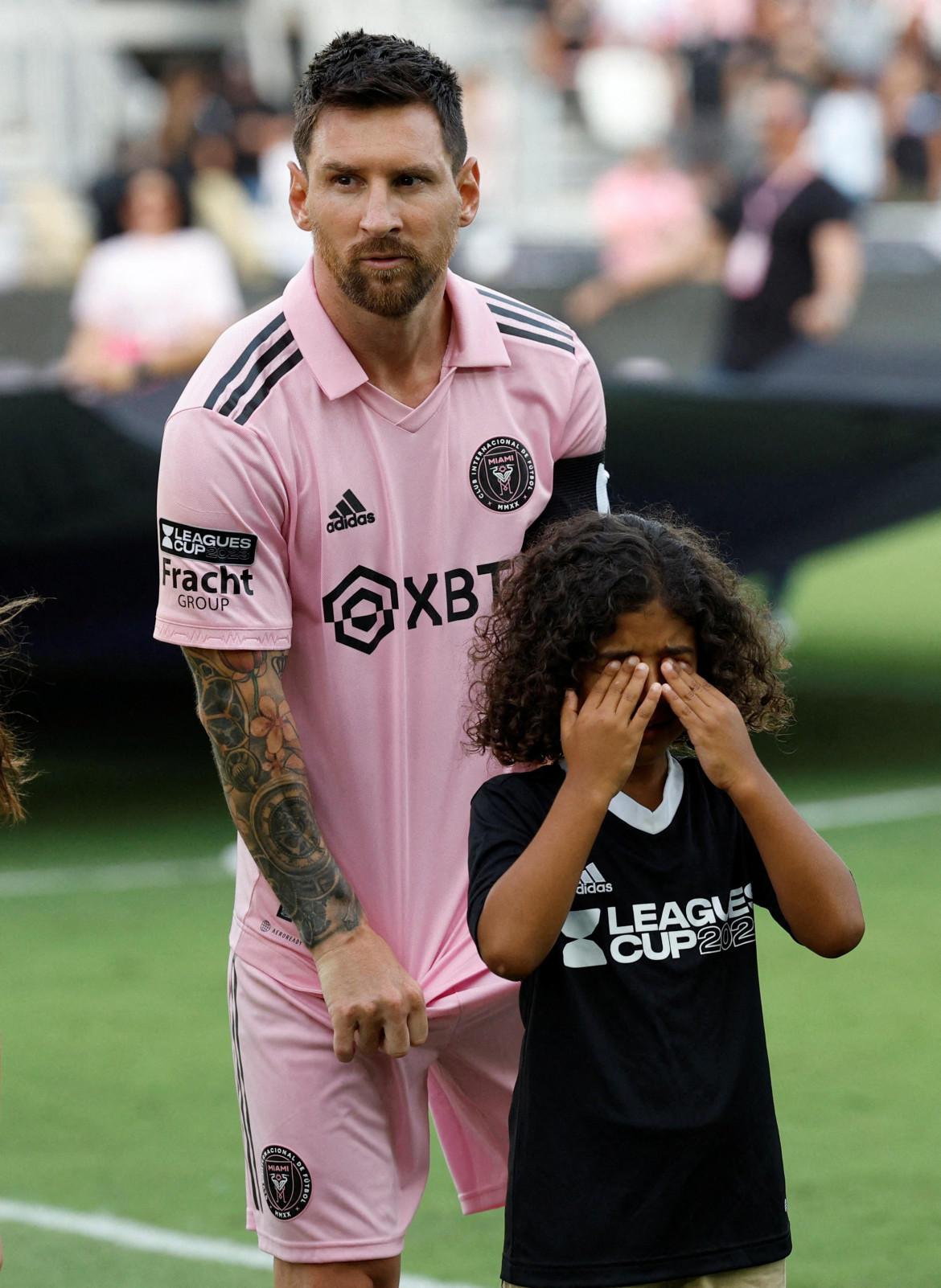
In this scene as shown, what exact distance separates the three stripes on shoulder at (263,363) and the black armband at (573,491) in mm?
182

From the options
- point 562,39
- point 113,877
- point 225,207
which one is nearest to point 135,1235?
point 113,877

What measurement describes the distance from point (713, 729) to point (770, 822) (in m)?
0.14

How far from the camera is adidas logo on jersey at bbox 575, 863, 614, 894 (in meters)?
2.63

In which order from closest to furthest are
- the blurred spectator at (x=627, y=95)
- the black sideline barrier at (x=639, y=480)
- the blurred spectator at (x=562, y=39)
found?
the black sideline barrier at (x=639, y=480), the blurred spectator at (x=627, y=95), the blurred spectator at (x=562, y=39)

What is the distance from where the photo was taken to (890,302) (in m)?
11.0

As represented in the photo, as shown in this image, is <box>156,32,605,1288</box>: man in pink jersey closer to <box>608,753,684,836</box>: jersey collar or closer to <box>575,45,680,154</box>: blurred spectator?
<box>608,753,684,836</box>: jersey collar

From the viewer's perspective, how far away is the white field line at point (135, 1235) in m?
4.39

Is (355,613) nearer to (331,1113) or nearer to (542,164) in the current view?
(331,1113)

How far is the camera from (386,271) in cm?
284

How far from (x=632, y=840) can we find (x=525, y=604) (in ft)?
1.19

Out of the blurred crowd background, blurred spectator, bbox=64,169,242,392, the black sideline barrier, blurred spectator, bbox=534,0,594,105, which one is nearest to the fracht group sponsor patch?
the black sideline barrier

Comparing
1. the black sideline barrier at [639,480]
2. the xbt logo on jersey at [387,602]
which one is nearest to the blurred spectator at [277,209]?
the black sideline barrier at [639,480]

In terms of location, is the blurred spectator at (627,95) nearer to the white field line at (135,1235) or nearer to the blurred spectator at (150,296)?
the blurred spectator at (150,296)

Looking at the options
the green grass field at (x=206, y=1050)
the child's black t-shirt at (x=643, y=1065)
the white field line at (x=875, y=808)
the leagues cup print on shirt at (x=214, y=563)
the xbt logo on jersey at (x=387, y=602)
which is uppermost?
the leagues cup print on shirt at (x=214, y=563)
